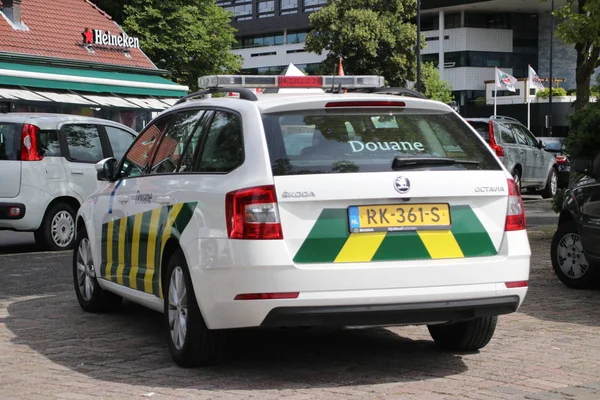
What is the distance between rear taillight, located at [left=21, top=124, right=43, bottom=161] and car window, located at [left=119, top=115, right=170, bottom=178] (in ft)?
19.9

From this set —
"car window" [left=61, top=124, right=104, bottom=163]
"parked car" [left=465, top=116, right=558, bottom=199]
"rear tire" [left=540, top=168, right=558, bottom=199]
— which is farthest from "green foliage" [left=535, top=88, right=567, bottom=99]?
"car window" [left=61, top=124, right=104, bottom=163]

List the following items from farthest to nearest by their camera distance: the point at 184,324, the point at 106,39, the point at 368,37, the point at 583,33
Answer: the point at 368,37 → the point at 106,39 → the point at 583,33 → the point at 184,324

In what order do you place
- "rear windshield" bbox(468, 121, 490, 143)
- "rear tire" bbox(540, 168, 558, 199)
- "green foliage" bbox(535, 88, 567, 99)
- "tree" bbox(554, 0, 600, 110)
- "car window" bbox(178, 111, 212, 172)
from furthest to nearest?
"green foliage" bbox(535, 88, 567, 99), "rear tire" bbox(540, 168, 558, 199), "rear windshield" bbox(468, 121, 490, 143), "tree" bbox(554, 0, 600, 110), "car window" bbox(178, 111, 212, 172)

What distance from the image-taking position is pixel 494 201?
20.5ft

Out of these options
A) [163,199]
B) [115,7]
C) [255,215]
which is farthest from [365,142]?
[115,7]

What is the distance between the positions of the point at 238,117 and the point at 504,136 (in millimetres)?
17901

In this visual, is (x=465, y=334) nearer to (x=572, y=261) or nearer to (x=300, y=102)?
(x=300, y=102)

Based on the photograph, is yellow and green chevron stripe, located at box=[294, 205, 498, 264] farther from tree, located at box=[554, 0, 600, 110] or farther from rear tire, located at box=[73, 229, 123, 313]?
tree, located at box=[554, 0, 600, 110]

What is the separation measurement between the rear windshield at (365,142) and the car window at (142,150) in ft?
5.49

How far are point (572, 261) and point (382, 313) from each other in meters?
4.79

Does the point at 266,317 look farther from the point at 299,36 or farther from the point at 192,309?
the point at 299,36

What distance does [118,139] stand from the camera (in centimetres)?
1510

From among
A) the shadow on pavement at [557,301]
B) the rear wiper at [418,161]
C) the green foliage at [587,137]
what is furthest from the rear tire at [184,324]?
the green foliage at [587,137]

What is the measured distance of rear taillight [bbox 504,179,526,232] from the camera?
6291 mm
